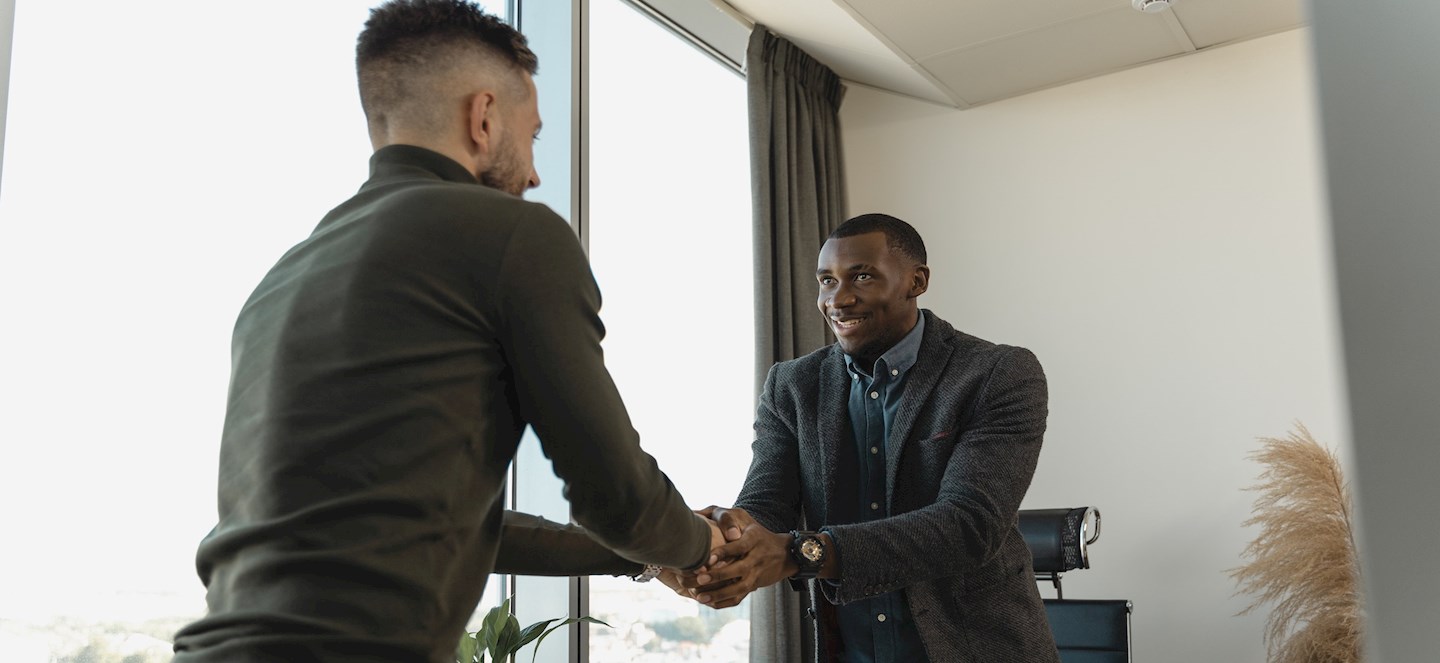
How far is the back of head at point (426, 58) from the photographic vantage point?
1.28 meters

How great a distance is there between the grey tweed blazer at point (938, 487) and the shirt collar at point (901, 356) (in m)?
0.02

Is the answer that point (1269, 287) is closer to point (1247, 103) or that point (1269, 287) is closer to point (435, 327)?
point (1247, 103)

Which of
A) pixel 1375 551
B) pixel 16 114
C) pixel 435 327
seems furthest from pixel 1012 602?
pixel 16 114

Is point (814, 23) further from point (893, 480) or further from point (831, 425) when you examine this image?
point (893, 480)

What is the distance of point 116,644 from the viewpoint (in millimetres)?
2416

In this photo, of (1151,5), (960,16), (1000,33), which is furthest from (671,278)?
(1151,5)

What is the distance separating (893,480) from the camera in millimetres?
2123

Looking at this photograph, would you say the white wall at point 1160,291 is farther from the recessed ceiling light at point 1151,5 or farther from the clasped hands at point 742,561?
the clasped hands at point 742,561

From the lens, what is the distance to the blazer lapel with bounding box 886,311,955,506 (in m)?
2.13

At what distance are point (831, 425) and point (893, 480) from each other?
0.55ft

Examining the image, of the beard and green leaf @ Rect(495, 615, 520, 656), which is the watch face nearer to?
the beard

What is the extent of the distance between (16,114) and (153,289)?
1.45 feet

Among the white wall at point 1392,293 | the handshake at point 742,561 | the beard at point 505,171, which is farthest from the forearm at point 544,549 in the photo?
the white wall at point 1392,293

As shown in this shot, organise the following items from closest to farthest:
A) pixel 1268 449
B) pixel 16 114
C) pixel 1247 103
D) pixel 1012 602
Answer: pixel 1012 602 < pixel 16 114 < pixel 1268 449 < pixel 1247 103
